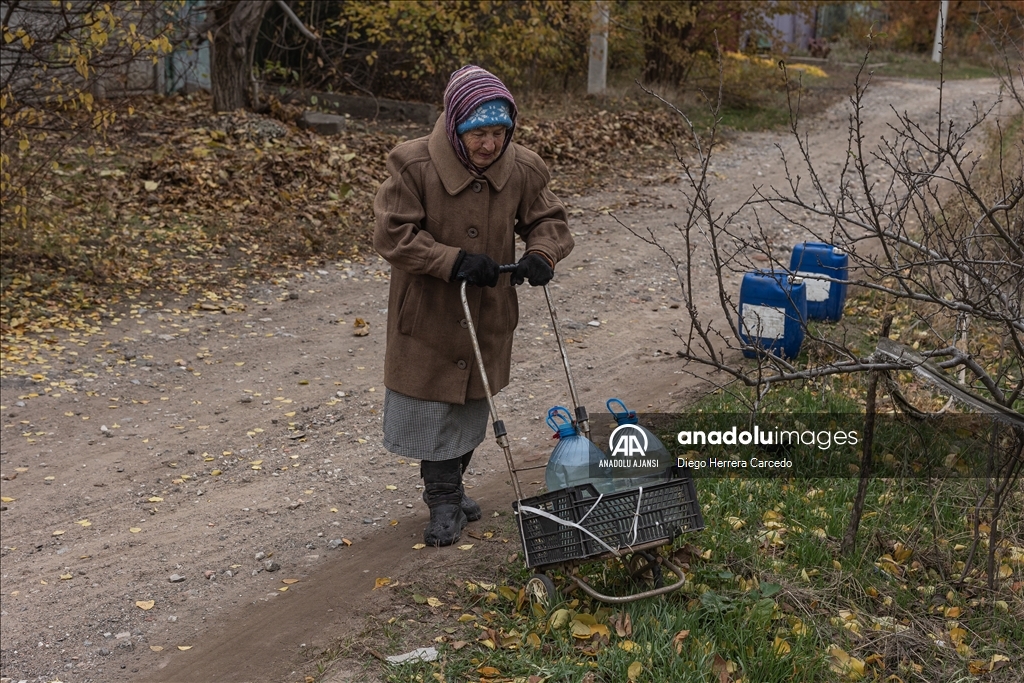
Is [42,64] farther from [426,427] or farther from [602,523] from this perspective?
[602,523]

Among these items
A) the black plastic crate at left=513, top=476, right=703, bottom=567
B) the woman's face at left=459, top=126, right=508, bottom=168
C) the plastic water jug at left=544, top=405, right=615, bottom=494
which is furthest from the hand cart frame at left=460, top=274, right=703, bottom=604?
the woman's face at left=459, top=126, right=508, bottom=168

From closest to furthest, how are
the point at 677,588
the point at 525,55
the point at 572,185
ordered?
the point at 677,588 < the point at 572,185 < the point at 525,55

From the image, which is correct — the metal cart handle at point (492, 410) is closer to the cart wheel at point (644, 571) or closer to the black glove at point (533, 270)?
the black glove at point (533, 270)

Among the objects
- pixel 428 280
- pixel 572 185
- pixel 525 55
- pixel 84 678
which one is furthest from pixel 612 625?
pixel 525 55

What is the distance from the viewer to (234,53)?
1341 cm

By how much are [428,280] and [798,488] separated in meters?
2.22

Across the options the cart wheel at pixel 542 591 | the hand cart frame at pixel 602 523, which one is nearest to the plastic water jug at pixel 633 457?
the hand cart frame at pixel 602 523

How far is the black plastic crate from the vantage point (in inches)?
152

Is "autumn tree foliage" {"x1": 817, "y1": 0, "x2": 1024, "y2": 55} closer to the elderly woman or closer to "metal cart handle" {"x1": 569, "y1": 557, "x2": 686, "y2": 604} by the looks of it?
the elderly woman

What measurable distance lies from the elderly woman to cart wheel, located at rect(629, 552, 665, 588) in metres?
0.96

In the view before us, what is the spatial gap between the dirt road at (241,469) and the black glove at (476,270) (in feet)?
4.23

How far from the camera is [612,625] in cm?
406

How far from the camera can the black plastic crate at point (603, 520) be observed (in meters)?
3.86

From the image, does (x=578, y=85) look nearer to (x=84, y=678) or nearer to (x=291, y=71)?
(x=291, y=71)
